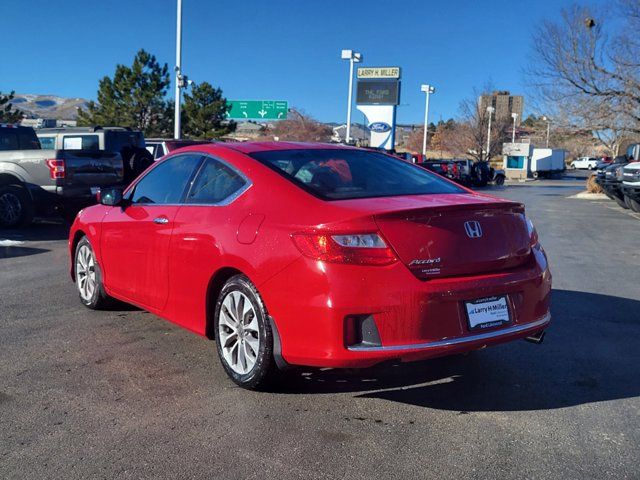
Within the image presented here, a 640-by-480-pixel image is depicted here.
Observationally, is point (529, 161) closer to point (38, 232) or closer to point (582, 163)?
point (582, 163)

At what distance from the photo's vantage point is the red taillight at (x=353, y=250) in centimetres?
354

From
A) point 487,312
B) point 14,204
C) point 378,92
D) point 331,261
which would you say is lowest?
point 14,204

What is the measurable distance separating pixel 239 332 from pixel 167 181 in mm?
1626

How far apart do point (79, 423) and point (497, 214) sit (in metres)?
2.80

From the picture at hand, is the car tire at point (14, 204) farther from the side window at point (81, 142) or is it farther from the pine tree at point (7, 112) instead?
the pine tree at point (7, 112)

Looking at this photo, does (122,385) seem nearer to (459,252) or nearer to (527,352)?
(459,252)

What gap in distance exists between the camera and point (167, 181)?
16.9 ft

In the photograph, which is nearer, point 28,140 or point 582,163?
point 28,140

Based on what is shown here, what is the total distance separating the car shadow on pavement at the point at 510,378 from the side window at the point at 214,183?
1334 mm

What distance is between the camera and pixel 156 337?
5355mm

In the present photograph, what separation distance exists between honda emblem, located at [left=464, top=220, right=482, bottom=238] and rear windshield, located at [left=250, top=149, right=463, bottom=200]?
0.56 metres

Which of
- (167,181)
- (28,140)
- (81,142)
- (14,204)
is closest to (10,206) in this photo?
(14,204)

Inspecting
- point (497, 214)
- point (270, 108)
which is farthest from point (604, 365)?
point (270, 108)

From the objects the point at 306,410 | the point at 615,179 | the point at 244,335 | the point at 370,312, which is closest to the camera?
the point at 370,312
